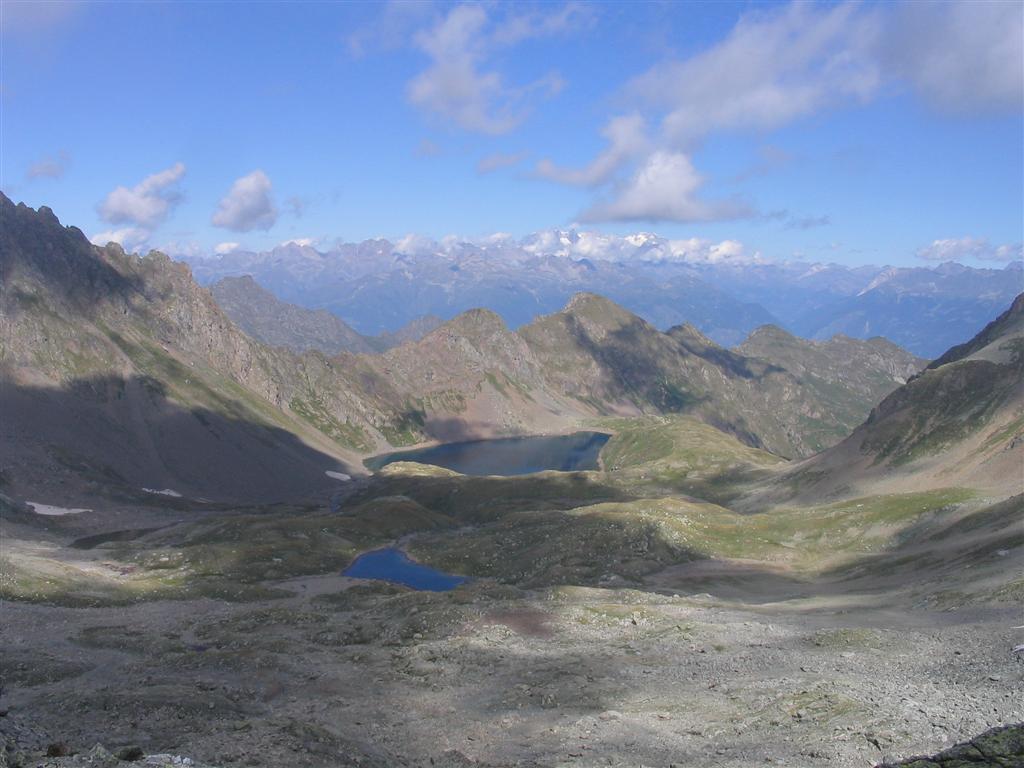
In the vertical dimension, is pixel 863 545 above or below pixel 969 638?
below

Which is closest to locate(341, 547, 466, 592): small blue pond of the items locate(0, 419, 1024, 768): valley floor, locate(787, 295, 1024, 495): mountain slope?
locate(0, 419, 1024, 768): valley floor

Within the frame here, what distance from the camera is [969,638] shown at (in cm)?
5316

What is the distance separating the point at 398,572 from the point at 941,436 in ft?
410

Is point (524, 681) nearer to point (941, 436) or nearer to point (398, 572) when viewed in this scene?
point (398, 572)

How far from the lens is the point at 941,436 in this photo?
559ft

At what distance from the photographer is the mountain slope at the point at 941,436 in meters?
146

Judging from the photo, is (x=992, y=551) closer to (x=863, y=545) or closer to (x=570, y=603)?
(x=863, y=545)

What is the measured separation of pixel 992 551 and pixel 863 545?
38920mm

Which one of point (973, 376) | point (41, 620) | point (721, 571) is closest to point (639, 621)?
point (721, 571)

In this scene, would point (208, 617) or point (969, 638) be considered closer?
point (969, 638)

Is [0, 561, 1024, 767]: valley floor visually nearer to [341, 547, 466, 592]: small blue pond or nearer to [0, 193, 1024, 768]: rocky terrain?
[0, 193, 1024, 768]: rocky terrain

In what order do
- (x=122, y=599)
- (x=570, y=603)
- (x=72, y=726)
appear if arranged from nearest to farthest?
1. (x=72, y=726)
2. (x=570, y=603)
3. (x=122, y=599)

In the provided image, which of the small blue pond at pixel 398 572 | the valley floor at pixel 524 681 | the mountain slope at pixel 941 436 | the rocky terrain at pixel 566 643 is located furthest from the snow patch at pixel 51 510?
the mountain slope at pixel 941 436

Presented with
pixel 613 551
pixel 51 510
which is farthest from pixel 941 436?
pixel 51 510
